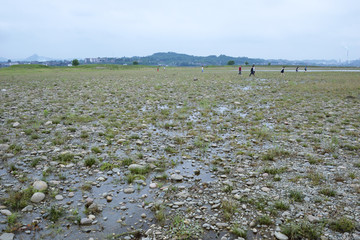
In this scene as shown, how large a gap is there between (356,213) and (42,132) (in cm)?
1229

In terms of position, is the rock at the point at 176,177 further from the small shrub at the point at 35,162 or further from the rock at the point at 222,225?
the small shrub at the point at 35,162

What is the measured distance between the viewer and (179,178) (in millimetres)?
6816

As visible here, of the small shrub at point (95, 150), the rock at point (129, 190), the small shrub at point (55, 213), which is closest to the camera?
the small shrub at point (55, 213)

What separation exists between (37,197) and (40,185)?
538mm

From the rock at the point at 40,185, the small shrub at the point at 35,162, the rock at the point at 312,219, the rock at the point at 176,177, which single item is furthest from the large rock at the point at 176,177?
the small shrub at the point at 35,162

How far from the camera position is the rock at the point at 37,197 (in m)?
5.59

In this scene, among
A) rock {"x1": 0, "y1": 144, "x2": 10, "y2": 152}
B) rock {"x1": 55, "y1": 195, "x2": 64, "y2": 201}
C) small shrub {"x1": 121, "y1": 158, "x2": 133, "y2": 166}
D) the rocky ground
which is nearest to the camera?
the rocky ground

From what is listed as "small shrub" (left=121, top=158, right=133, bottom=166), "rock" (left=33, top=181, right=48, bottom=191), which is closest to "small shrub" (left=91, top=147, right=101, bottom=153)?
"small shrub" (left=121, top=158, right=133, bottom=166)

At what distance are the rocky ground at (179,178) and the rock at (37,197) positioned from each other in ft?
0.08

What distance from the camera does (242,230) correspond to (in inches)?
182

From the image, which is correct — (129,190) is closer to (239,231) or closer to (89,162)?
(89,162)

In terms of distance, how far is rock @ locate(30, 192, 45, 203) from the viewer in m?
5.59

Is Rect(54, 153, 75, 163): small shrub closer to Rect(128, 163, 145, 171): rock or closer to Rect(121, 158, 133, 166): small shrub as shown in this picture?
Rect(121, 158, 133, 166): small shrub

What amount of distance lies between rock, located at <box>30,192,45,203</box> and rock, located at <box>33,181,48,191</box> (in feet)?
0.97
